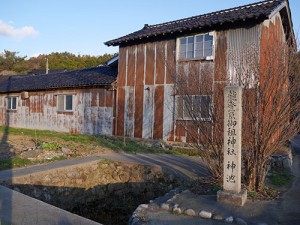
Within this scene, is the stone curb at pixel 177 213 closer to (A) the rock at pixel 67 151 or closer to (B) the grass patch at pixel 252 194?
(B) the grass patch at pixel 252 194

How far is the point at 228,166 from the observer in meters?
5.85

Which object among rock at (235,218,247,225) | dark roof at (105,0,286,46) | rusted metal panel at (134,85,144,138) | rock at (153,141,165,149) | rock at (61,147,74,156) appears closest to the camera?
rock at (235,218,247,225)

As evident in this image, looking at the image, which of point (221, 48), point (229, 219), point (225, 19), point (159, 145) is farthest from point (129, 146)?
point (229, 219)

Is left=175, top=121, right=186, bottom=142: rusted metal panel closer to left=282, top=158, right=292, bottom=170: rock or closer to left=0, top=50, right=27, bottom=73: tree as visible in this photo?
left=282, top=158, right=292, bottom=170: rock

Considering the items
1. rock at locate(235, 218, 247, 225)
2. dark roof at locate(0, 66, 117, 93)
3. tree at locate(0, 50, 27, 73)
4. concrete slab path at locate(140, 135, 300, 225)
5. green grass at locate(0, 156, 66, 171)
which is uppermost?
tree at locate(0, 50, 27, 73)

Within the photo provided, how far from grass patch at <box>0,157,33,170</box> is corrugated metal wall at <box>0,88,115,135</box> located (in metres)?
6.88

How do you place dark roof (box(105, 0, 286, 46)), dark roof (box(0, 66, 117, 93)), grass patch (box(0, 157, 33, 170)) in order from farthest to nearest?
1. dark roof (box(0, 66, 117, 93))
2. dark roof (box(105, 0, 286, 46))
3. grass patch (box(0, 157, 33, 170))

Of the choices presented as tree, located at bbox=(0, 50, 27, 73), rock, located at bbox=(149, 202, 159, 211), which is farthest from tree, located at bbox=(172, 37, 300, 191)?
tree, located at bbox=(0, 50, 27, 73)

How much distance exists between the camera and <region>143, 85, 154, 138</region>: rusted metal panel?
13.8 meters

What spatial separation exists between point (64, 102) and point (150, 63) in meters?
7.32

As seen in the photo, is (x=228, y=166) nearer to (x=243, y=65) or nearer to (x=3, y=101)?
(x=243, y=65)

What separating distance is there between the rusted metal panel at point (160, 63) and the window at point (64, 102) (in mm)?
6894

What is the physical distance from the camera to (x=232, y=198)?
222 inches

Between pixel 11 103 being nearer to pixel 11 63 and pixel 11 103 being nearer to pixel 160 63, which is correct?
pixel 160 63
